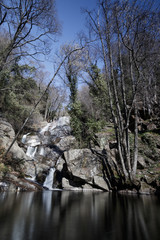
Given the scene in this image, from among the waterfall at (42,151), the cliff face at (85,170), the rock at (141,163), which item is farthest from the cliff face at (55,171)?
the rock at (141,163)

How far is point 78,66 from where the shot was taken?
47.3 feet

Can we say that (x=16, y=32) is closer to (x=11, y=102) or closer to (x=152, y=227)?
(x=11, y=102)

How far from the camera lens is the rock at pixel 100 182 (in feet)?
28.2

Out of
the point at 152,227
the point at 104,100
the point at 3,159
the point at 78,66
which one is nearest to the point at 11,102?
the point at 3,159

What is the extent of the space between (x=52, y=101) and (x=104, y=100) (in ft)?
80.9

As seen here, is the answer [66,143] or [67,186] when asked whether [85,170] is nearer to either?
[67,186]

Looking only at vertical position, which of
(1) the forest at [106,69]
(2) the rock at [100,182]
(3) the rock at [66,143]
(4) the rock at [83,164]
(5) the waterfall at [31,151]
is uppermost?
(1) the forest at [106,69]

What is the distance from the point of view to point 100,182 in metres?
8.78

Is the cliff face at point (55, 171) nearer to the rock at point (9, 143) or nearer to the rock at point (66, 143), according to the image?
the rock at point (9, 143)

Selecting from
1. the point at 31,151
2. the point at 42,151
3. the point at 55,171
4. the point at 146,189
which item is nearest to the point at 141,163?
the point at 146,189

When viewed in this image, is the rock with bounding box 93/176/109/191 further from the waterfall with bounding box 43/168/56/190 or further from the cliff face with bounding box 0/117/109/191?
the waterfall with bounding box 43/168/56/190

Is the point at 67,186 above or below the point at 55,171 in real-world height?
below

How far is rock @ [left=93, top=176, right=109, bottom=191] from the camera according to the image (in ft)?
28.2

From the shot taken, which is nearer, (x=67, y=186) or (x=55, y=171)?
(x=67, y=186)
